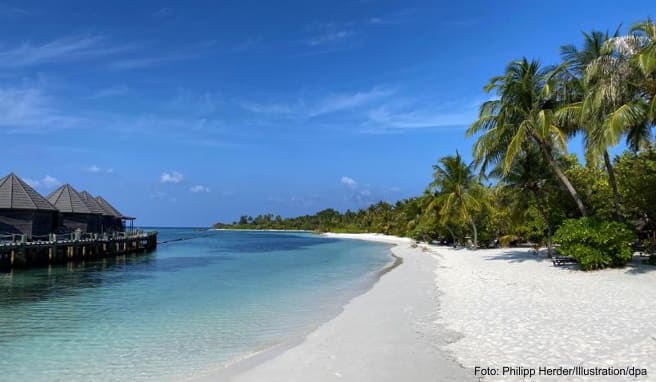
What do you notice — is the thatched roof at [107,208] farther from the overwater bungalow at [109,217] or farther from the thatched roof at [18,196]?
the thatched roof at [18,196]

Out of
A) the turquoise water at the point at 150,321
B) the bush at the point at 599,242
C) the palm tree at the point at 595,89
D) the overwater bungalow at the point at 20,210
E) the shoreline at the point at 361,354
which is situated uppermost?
the palm tree at the point at 595,89

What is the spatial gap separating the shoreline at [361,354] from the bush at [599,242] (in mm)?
7034

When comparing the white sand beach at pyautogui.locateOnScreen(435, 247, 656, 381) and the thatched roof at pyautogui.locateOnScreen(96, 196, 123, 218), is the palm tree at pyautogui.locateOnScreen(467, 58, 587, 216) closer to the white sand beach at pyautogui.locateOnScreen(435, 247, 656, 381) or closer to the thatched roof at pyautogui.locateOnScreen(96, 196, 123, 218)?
the white sand beach at pyautogui.locateOnScreen(435, 247, 656, 381)

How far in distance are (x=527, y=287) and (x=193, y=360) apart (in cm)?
945

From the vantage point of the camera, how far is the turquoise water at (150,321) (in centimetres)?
702

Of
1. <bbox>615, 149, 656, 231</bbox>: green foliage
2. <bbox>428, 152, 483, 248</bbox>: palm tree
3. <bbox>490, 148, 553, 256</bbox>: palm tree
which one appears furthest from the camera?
<bbox>428, 152, 483, 248</bbox>: palm tree

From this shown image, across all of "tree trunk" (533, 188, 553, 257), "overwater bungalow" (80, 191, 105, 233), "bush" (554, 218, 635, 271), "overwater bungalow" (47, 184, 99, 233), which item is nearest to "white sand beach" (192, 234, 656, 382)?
"bush" (554, 218, 635, 271)

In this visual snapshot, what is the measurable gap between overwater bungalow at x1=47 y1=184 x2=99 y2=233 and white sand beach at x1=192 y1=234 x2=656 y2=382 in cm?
2996

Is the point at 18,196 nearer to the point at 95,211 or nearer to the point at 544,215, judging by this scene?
the point at 95,211

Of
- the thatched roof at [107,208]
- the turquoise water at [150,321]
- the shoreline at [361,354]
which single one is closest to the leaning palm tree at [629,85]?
the shoreline at [361,354]

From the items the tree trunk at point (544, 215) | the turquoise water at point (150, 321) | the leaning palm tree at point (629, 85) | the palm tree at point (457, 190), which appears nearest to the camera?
the turquoise water at point (150, 321)

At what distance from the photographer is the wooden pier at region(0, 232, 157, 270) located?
2534cm

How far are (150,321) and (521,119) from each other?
1585 centimetres

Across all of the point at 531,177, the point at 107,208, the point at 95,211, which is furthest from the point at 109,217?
the point at 531,177
